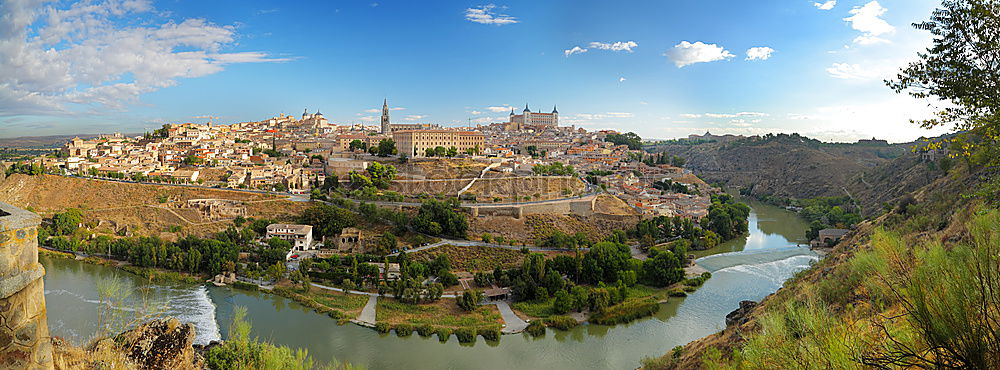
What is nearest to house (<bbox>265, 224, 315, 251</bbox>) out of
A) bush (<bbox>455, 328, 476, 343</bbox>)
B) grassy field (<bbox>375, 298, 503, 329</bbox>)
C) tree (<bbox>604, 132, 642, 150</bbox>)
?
grassy field (<bbox>375, 298, 503, 329</bbox>)

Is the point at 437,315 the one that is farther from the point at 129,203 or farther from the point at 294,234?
the point at 129,203

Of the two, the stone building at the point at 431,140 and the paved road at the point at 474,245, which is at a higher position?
the stone building at the point at 431,140

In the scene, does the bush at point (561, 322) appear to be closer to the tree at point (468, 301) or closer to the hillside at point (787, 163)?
the tree at point (468, 301)

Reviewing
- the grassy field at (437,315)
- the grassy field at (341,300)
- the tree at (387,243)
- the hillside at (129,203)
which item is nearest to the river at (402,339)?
the grassy field at (341,300)

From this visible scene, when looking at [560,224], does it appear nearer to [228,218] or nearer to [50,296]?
[228,218]

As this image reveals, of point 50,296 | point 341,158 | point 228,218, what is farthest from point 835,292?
point 341,158

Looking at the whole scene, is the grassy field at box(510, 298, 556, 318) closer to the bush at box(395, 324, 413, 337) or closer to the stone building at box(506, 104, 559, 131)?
the bush at box(395, 324, 413, 337)
